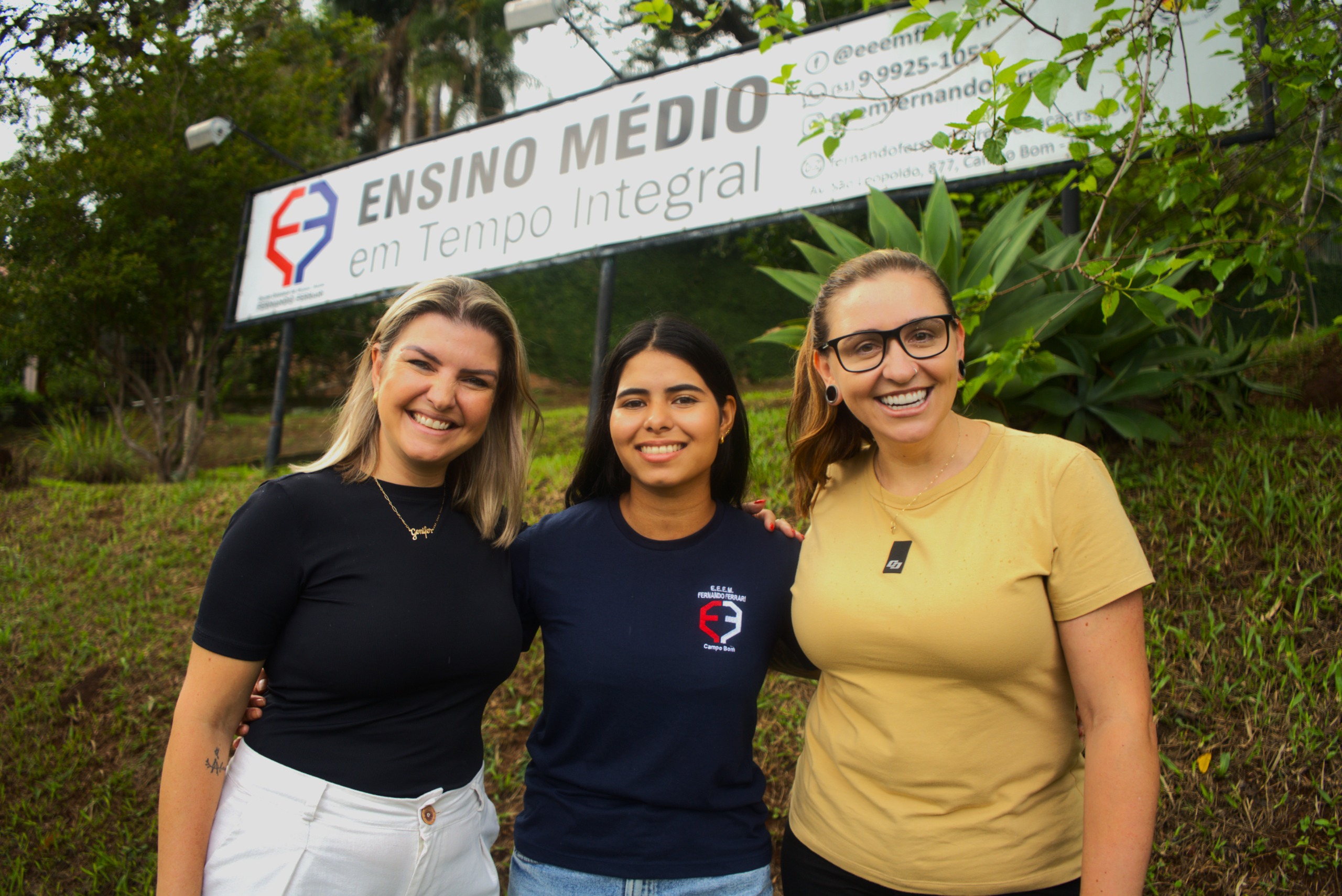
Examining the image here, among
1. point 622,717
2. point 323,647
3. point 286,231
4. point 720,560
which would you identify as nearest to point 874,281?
point 720,560

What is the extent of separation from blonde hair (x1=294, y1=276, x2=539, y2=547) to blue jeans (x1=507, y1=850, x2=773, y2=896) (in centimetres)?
79

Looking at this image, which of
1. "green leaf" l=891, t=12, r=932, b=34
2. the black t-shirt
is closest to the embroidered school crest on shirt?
the black t-shirt

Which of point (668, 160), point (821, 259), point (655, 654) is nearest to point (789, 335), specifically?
point (821, 259)

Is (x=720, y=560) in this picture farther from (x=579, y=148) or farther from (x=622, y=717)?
(x=579, y=148)

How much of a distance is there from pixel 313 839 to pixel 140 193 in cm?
1056

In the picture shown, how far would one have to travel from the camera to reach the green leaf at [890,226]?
4680 mm

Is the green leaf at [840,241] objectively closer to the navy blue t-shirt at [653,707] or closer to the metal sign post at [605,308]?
the metal sign post at [605,308]

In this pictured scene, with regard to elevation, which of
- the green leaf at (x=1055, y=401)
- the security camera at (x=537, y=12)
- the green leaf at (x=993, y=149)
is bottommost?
the green leaf at (x=1055, y=401)

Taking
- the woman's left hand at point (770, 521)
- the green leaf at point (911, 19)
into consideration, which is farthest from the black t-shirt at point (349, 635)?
the green leaf at point (911, 19)

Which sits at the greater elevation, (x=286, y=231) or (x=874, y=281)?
(x=286, y=231)

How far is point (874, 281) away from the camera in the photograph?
2008 mm

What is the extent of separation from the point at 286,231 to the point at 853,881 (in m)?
8.79

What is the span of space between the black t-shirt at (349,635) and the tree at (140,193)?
9.56m

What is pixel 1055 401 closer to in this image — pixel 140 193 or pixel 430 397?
pixel 430 397
